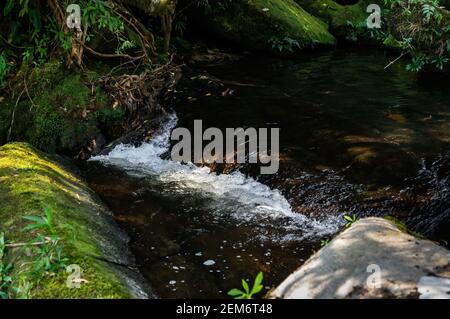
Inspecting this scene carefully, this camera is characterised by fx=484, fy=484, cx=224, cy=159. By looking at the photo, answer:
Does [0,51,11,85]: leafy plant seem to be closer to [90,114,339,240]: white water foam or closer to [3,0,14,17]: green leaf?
[3,0,14,17]: green leaf

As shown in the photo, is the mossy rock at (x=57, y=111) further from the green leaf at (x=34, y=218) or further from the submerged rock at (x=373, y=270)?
the submerged rock at (x=373, y=270)

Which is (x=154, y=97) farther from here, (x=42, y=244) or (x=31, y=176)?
(x=42, y=244)

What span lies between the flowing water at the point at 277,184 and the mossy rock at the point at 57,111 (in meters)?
0.62

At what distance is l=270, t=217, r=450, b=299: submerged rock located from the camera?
3.15 metres

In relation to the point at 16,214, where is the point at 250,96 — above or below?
above

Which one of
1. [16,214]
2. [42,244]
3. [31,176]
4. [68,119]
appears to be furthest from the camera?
[68,119]

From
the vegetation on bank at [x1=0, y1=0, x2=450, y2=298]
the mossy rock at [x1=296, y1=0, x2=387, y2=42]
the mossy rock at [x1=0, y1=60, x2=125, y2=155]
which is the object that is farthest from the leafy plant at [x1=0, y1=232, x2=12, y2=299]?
the mossy rock at [x1=296, y1=0, x2=387, y2=42]

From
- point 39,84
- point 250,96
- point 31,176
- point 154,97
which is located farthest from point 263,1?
point 31,176

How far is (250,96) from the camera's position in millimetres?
9531

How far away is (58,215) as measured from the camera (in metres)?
4.69

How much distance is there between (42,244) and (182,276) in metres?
1.31

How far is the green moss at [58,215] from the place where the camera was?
3.70 meters

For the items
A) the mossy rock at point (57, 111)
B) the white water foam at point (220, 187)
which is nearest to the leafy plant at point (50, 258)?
the white water foam at point (220, 187)

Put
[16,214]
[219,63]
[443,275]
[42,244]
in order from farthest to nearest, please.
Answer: [219,63], [16,214], [42,244], [443,275]
